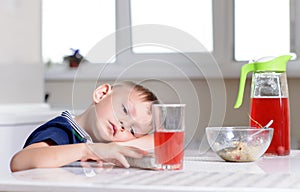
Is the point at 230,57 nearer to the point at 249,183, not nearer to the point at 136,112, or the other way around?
the point at 136,112

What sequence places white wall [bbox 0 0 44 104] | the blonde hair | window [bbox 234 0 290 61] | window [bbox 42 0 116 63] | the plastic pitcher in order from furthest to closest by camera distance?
window [bbox 42 0 116 63] → window [bbox 234 0 290 61] → white wall [bbox 0 0 44 104] → the plastic pitcher → the blonde hair

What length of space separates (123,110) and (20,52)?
1.74 m

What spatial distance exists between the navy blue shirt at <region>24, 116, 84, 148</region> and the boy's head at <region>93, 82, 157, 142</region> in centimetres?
9

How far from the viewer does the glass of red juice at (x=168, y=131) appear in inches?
44.5

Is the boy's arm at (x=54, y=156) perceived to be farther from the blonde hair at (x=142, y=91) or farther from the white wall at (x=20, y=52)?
the white wall at (x=20, y=52)

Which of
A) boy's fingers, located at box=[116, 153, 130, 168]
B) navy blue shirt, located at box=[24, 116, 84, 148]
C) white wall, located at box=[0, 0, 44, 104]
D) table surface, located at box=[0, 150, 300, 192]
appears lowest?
table surface, located at box=[0, 150, 300, 192]

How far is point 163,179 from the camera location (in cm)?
104

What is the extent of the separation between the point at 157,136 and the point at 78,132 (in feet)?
0.99

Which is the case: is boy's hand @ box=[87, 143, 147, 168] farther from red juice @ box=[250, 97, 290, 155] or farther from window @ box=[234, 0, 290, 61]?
window @ box=[234, 0, 290, 61]

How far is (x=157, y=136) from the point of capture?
1145 mm

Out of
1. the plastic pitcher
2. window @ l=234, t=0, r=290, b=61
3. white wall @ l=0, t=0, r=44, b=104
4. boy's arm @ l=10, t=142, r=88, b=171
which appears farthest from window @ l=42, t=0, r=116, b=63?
boy's arm @ l=10, t=142, r=88, b=171

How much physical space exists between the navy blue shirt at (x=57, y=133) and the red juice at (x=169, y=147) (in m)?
0.25

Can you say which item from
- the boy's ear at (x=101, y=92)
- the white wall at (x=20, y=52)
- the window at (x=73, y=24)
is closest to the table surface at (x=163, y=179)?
the boy's ear at (x=101, y=92)

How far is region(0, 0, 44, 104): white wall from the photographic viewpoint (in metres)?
2.76
